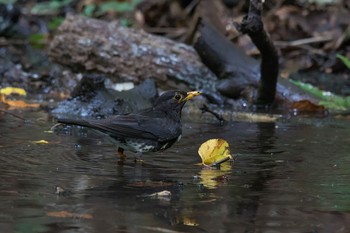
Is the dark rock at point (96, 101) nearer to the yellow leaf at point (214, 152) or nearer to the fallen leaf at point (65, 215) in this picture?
the yellow leaf at point (214, 152)

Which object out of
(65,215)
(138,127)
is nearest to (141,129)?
(138,127)

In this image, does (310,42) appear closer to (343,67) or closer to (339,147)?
(343,67)

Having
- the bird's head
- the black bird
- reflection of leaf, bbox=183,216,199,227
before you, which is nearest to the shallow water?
reflection of leaf, bbox=183,216,199,227

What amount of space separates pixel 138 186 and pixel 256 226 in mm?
1101

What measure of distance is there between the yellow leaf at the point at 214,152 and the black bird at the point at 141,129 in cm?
31

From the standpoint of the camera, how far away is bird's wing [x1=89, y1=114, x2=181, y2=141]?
17.8 feet

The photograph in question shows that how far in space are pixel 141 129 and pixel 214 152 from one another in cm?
60

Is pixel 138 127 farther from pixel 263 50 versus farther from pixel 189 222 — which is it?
pixel 263 50

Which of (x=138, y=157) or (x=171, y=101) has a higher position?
(x=171, y=101)

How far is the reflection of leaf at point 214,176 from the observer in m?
4.64

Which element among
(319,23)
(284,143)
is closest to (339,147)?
(284,143)

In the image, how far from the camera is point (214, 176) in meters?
4.92

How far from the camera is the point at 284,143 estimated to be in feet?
21.9

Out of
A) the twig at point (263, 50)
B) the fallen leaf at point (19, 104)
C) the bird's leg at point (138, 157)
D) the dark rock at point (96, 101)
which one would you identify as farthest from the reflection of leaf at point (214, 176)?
the fallen leaf at point (19, 104)
